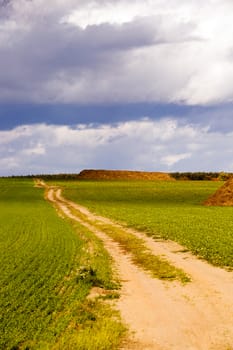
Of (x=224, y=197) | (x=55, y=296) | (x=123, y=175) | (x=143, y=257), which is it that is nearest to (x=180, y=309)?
(x=55, y=296)

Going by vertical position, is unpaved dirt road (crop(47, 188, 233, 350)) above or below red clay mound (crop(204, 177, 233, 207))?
below

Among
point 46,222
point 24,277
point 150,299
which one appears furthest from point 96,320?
point 46,222

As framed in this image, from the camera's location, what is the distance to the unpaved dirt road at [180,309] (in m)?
12.8

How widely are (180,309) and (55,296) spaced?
5.16m

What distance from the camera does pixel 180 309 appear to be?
15.9 metres

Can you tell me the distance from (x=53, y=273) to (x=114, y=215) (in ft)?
104

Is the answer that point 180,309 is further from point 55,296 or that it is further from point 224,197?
point 224,197

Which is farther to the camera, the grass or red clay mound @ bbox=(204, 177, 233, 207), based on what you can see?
red clay mound @ bbox=(204, 177, 233, 207)

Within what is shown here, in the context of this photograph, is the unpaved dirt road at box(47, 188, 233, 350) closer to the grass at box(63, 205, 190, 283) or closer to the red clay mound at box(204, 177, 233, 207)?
the grass at box(63, 205, 190, 283)

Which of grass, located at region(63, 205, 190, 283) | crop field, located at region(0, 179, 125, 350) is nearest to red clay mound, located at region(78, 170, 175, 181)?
grass, located at region(63, 205, 190, 283)

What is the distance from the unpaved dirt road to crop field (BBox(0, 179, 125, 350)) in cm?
83

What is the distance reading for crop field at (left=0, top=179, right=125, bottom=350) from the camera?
13.2 metres

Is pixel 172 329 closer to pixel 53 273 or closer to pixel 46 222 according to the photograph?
pixel 53 273

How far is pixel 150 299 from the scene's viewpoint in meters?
17.3
